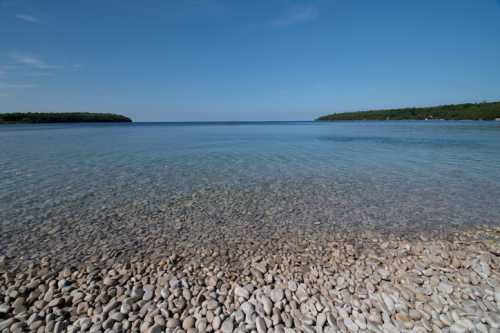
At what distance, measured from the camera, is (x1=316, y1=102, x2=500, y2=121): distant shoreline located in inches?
3789

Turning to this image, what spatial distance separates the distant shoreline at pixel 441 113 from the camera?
96250 mm

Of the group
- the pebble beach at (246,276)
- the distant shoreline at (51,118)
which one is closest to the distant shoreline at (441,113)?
the pebble beach at (246,276)

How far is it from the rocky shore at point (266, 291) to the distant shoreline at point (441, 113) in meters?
129

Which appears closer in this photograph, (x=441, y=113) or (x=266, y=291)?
(x=266, y=291)

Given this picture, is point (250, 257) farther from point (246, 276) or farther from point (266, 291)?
point (266, 291)

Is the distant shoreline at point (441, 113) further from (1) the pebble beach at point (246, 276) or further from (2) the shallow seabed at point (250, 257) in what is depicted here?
(1) the pebble beach at point (246, 276)

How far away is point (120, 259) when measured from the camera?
14.5ft

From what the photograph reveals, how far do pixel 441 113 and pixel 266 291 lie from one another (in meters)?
156

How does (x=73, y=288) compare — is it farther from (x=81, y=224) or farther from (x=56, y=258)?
(x=81, y=224)

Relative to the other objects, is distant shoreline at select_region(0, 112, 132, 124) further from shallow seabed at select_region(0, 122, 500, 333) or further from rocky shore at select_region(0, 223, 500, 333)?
rocky shore at select_region(0, 223, 500, 333)

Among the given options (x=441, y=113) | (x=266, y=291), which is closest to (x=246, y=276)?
(x=266, y=291)

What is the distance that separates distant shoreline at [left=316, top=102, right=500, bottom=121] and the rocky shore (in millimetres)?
129394

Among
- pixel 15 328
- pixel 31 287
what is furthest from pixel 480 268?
pixel 31 287

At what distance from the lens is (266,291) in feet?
11.4
